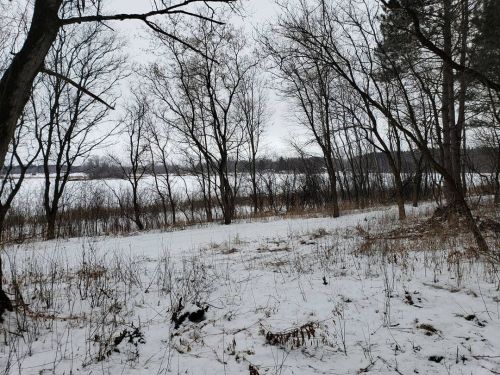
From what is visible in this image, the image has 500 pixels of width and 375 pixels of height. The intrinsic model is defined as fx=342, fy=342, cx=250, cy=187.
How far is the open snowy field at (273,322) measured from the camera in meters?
2.88

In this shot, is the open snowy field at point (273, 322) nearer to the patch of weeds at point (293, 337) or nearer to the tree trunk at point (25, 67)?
the patch of weeds at point (293, 337)

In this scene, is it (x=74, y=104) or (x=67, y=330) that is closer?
(x=67, y=330)

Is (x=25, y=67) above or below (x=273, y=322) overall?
above

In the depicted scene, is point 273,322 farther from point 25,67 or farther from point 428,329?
point 25,67

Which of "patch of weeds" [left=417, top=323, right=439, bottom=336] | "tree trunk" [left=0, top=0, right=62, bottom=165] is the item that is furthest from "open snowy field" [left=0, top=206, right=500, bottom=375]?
"tree trunk" [left=0, top=0, right=62, bottom=165]

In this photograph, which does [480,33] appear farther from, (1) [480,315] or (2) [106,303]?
(2) [106,303]

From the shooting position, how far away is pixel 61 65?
15.8 m

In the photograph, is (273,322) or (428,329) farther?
(273,322)

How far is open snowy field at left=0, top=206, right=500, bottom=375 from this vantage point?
2875 mm

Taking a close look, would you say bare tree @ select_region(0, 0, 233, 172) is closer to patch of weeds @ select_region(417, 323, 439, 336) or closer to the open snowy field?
the open snowy field

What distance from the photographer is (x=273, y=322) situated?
358cm

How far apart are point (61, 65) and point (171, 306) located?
15.7 meters

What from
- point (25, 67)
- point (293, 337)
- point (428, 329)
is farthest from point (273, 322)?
point (25, 67)

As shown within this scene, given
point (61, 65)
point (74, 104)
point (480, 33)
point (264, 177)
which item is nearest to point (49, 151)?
point (74, 104)
